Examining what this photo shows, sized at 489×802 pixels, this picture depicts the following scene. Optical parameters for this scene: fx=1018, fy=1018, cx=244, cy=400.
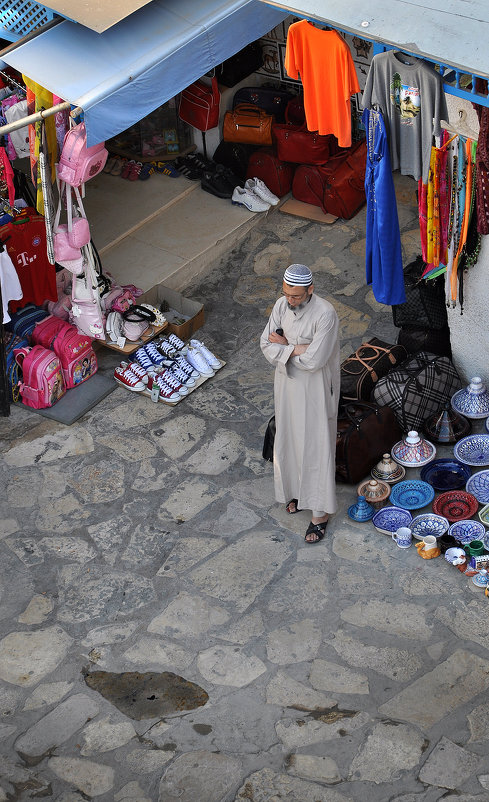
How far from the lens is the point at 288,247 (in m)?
10.2

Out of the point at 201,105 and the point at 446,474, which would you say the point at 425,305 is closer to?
the point at 446,474

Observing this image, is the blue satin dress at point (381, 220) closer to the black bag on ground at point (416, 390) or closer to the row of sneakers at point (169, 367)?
the black bag on ground at point (416, 390)

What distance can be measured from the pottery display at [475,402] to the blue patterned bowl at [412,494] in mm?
780

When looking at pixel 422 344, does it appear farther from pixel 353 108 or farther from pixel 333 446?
pixel 353 108

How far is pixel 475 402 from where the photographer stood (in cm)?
793

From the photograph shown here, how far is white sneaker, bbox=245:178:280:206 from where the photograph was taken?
34.7 ft

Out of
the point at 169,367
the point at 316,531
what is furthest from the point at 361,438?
the point at 169,367

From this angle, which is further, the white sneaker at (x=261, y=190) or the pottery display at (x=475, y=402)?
the white sneaker at (x=261, y=190)

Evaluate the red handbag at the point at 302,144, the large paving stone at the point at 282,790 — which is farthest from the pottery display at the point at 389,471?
the red handbag at the point at 302,144

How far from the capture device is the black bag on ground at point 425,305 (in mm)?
8367

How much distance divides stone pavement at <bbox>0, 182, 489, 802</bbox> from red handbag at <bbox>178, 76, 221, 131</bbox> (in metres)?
3.34

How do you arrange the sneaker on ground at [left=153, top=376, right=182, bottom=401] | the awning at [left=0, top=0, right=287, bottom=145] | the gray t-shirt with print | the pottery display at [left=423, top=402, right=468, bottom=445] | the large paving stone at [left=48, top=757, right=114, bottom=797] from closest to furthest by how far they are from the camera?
1. the large paving stone at [left=48, top=757, right=114, bottom=797]
2. the gray t-shirt with print
3. the awning at [left=0, top=0, right=287, bottom=145]
4. the pottery display at [left=423, top=402, right=468, bottom=445]
5. the sneaker on ground at [left=153, top=376, right=182, bottom=401]

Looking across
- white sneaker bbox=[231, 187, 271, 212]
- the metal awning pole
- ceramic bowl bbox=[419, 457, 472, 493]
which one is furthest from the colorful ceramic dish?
white sneaker bbox=[231, 187, 271, 212]

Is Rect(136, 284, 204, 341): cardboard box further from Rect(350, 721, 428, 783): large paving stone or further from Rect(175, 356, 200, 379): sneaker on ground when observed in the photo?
Rect(350, 721, 428, 783): large paving stone
